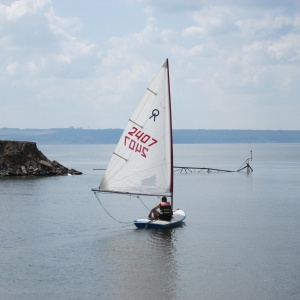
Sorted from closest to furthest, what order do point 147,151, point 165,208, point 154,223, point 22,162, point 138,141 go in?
point 138,141, point 147,151, point 165,208, point 154,223, point 22,162

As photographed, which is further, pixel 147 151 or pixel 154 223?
pixel 154 223

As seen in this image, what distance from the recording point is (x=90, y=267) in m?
33.3

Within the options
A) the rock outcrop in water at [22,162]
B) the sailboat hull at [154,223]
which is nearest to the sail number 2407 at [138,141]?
the sailboat hull at [154,223]

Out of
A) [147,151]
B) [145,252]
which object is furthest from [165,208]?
[145,252]

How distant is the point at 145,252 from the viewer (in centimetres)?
3725

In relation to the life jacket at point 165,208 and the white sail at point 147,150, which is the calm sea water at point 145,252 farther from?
the white sail at point 147,150

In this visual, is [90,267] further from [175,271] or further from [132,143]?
[132,143]

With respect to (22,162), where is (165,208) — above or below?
below

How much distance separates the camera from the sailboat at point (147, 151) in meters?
Answer: 42.9

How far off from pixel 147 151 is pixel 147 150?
2.7 inches

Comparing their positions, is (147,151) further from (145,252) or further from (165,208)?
(145,252)

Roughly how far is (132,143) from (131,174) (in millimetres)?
2169

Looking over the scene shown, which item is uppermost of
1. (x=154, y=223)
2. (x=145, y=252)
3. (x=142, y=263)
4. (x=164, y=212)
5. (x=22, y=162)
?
(x=22, y=162)

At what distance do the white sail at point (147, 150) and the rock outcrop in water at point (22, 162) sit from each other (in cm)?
6408
